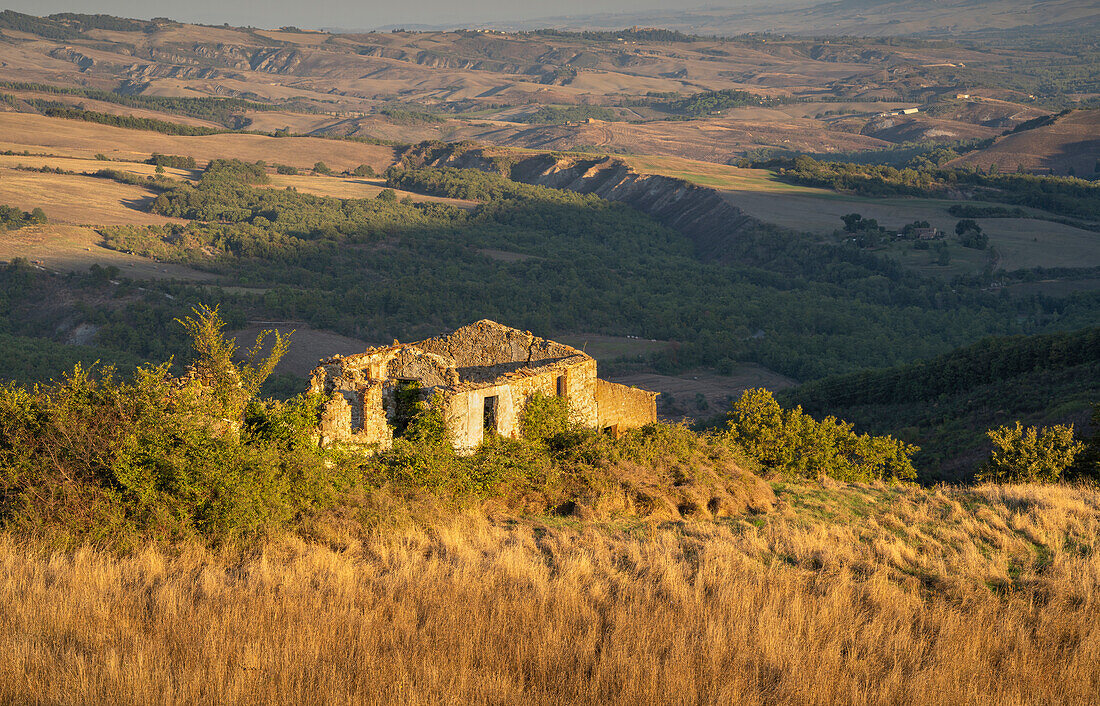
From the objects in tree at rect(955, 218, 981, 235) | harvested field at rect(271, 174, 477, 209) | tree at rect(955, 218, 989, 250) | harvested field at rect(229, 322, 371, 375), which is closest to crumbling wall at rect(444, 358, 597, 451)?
harvested field at rect(229, 322, 371, 375)

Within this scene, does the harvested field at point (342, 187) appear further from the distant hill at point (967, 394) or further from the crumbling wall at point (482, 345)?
the crumbling wall at point (482, 345)

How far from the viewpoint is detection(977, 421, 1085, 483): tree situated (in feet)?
70.9

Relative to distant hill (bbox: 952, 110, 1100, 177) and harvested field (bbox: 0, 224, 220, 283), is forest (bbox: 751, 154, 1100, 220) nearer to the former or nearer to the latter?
distant hill (bbox: 952, 110, 1100, 177)

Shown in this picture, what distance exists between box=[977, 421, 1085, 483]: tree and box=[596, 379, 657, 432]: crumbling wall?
7.94 metres

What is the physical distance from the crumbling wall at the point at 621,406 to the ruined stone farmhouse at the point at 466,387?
20 millimetres

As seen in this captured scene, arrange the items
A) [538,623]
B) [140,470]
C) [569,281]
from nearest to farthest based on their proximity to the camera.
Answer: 1. [538,623]
2. [140,470]
3. [569,281]

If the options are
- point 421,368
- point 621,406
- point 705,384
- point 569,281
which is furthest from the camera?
point 569,281

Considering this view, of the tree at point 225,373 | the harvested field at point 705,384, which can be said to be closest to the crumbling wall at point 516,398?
the tree at point 225,373

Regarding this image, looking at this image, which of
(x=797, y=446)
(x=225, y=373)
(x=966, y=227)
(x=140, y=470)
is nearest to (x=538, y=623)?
(x=140, y=470)

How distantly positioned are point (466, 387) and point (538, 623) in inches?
243

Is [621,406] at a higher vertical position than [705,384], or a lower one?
higher

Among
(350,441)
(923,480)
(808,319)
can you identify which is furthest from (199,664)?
(808,319)

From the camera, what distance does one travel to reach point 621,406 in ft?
65.3

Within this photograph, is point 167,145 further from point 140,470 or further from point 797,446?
point 140,470
